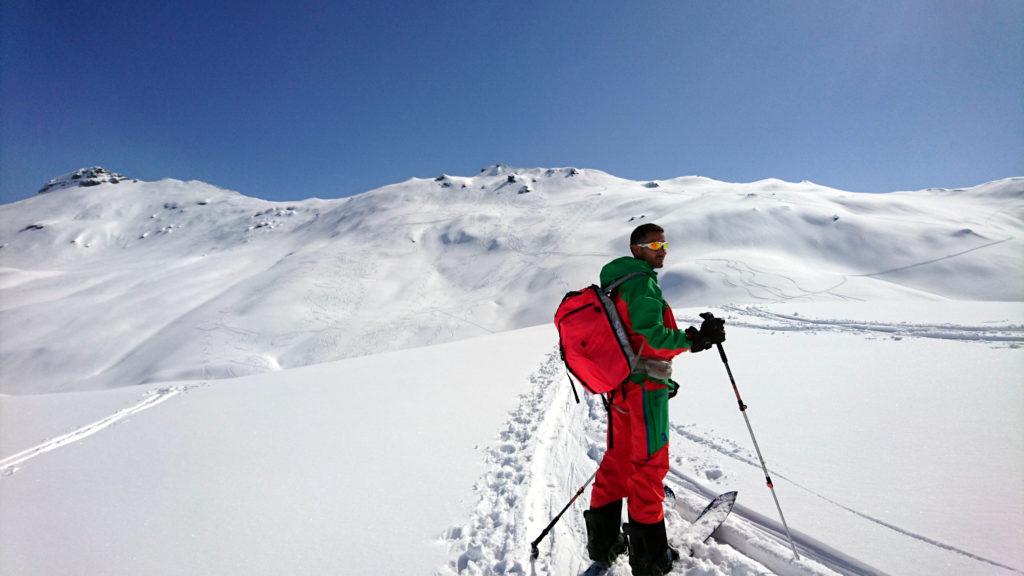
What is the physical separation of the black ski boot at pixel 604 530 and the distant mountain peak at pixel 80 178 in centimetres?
24343

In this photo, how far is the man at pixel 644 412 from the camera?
2.62 m

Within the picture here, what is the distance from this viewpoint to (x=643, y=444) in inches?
107

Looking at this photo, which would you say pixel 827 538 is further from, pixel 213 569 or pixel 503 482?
pixel 213 569

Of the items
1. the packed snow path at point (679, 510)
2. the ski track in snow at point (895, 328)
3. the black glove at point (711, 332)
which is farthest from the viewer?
the ski track in snow at point (895, 328)

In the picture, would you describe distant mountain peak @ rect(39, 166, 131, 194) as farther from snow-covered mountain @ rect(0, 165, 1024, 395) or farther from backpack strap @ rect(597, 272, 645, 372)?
backpack strap @ rect(597, 272, 645, 372)

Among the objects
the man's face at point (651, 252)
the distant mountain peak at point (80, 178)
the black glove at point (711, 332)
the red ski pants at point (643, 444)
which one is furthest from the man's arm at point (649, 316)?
the distant mountain peak at point (80, 178)

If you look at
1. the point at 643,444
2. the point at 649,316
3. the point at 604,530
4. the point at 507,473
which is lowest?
the point at 604,530

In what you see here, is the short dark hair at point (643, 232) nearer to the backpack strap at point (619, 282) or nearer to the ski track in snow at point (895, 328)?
the backpack strap at point (619, 282)

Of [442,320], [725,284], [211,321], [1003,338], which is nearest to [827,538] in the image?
[1003,338]

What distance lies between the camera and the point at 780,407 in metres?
5.35

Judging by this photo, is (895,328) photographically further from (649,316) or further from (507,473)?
(649,316)

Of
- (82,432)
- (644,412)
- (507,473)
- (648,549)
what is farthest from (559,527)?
(82,432)

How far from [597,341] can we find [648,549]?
1405mm

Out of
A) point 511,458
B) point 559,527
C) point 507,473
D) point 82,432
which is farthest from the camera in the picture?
point 82,432
